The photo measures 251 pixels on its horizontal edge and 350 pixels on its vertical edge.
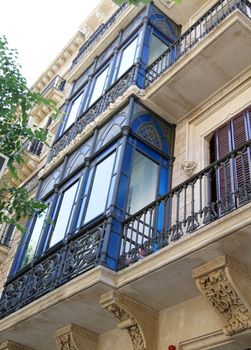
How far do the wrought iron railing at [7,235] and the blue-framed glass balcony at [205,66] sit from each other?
8169 millimetres

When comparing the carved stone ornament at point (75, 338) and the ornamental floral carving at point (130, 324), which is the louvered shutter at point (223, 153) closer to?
the ornamental floral carving at point (130, 324)

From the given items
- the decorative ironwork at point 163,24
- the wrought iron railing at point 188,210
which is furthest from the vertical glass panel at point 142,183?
the decorative ironwork at point 163,24

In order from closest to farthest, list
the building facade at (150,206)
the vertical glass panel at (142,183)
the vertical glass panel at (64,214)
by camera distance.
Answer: the building facade at (150,206), the vertical glass panel at (142,183), the vertical glass panel at (64,214)

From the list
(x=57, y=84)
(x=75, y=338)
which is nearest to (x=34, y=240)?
(x=75, y=338)

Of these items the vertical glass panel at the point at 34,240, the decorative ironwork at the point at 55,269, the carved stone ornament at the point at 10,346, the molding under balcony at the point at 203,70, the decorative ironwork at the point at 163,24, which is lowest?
the carved stone ornament at the point at 10,346

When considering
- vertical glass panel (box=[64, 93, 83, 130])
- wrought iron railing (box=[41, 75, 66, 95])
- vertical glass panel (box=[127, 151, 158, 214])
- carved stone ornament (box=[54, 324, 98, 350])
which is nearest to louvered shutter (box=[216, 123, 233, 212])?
vertical glass panel (box=[127, 151, 158, 214])

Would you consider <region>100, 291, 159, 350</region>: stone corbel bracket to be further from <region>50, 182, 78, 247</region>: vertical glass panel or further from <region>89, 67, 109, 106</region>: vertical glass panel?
<region>89, 67, 109, 106</region>: vertical glass panel

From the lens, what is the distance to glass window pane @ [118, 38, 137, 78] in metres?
10.4

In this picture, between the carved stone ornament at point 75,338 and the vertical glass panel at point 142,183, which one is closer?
the carved stone ornament at point 75,338

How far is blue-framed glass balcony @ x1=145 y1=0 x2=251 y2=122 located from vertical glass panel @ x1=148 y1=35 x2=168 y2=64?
2.86 feet

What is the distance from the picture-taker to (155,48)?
1068cm

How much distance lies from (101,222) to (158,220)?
100 cm

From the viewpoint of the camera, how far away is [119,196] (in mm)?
7387

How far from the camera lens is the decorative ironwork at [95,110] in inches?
385
